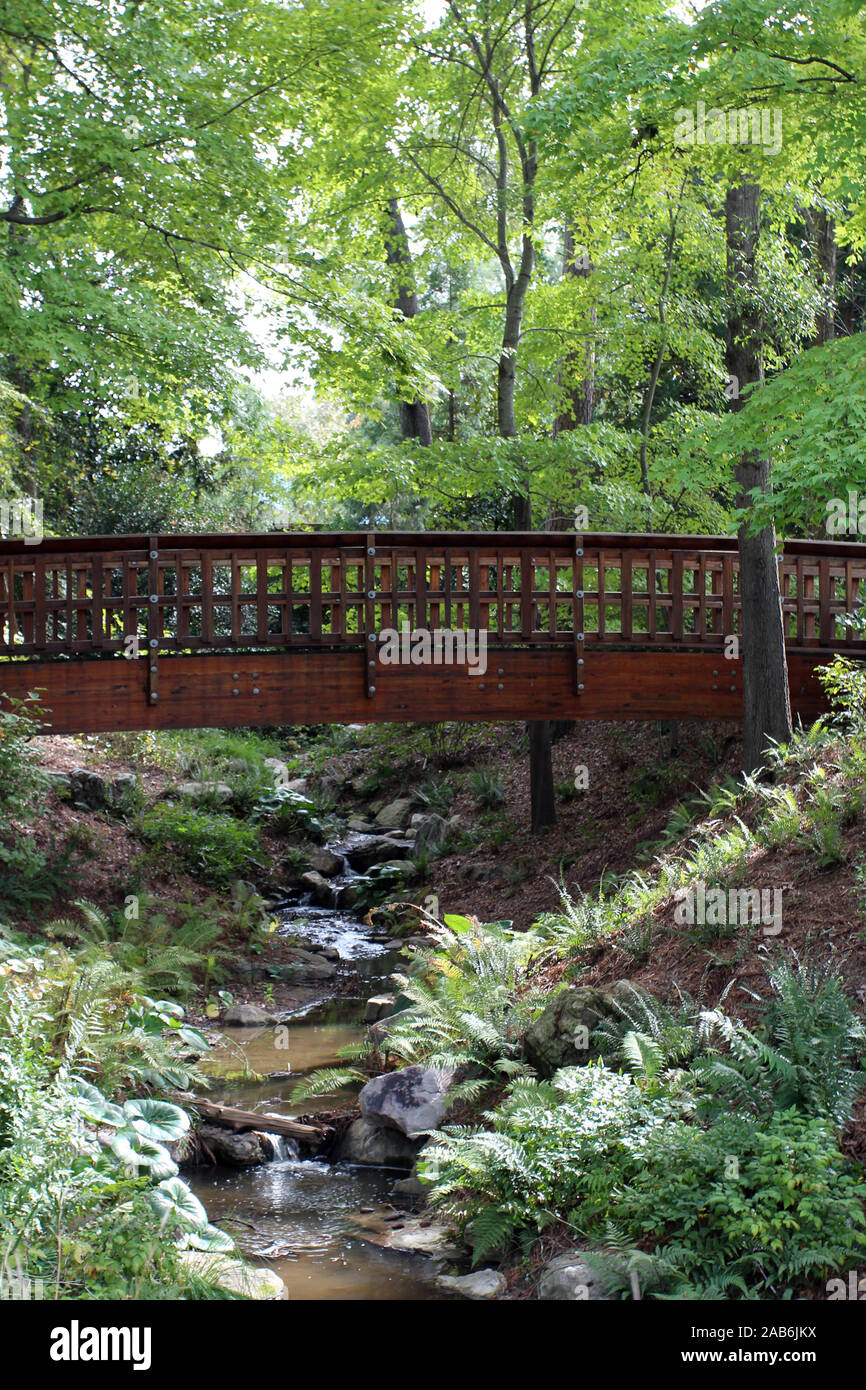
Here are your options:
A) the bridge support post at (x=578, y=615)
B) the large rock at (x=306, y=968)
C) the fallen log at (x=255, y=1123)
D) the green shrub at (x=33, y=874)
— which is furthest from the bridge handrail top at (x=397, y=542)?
the fallen log at (x=255, y=1123)

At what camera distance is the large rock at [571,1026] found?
604 centimetres

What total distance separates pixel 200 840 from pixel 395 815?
4036 mm

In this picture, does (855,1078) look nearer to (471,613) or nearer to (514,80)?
(471,613)

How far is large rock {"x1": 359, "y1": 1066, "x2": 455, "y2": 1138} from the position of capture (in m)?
6.64

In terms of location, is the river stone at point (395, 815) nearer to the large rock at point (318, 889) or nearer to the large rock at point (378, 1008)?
the large rock at point (318, 889)

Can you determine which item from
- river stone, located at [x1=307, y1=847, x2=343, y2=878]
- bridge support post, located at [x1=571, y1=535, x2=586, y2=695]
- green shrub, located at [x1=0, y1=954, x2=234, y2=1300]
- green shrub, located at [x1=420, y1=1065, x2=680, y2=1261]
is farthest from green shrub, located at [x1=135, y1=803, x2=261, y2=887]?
green shrub, located at [x1=420, y1=1065, x2=680, y2=1261]

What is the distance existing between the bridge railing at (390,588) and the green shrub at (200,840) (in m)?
2.51

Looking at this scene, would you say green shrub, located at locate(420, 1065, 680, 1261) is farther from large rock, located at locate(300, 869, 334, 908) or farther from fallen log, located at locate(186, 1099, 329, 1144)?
large rock, located at locate(300, 869, 334, 908)

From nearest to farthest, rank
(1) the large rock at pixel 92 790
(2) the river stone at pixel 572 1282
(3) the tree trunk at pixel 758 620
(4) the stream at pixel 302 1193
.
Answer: (2) the river stone at pixel 572 1282
(4) the stream at pixel 302 1193
(3) the tree trunk at pixel 758 620
(1) the large rock at pixel 92 790

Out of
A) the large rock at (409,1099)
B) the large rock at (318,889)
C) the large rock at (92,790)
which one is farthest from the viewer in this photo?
the large rock at (318,889)

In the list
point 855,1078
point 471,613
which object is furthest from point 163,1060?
point 471,613

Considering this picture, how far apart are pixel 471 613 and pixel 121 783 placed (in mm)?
4954

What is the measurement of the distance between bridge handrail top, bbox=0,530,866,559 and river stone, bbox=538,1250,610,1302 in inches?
274

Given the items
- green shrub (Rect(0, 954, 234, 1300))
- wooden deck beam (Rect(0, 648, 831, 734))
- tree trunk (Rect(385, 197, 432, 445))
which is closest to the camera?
green shrub (Rect(0, 954, 234, 1300))
